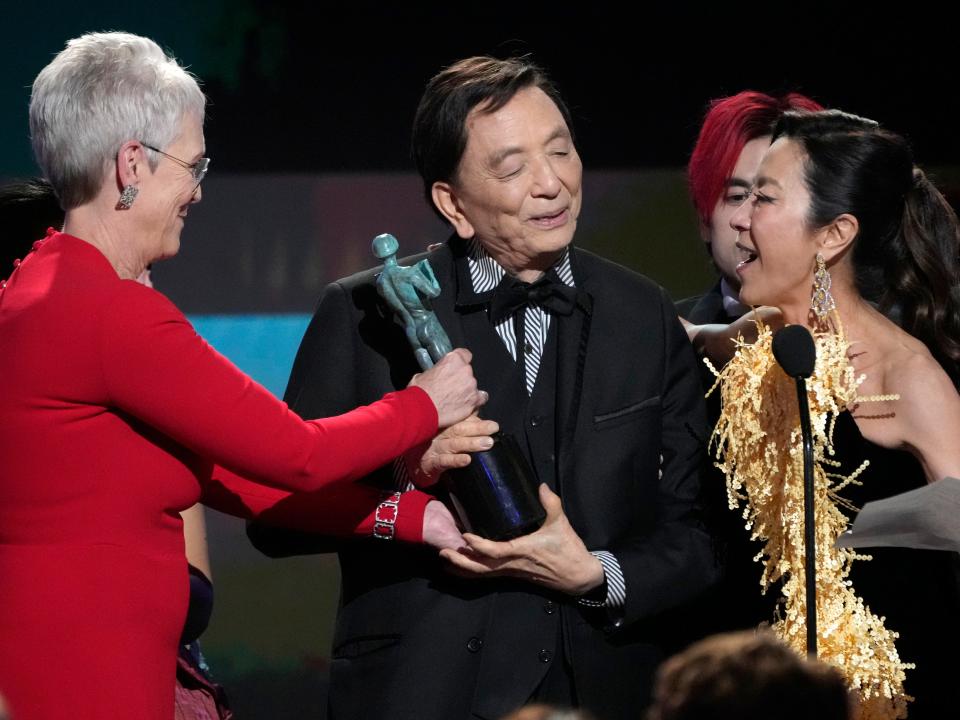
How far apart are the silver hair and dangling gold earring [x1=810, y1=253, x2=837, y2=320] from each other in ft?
3.92

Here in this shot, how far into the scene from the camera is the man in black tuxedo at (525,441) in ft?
7.45

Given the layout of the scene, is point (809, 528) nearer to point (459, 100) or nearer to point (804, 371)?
point (804, 371)

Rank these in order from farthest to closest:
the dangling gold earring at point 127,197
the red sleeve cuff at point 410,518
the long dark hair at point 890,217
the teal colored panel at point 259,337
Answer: the teal colored panel at point 259,337 → the long dark hair at point 890,217 → the red sleeve cuff at point 410,518 → the dangling gold earring at point 127,197

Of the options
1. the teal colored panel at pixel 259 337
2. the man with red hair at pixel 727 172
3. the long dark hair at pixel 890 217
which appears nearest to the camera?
the long dark hair at pixel 890 217

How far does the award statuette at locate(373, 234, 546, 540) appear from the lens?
2160 mm

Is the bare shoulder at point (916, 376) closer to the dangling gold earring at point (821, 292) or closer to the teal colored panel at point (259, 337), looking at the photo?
the dangling gold earring at point (821, 292)

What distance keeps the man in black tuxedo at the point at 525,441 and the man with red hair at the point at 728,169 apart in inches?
31.7

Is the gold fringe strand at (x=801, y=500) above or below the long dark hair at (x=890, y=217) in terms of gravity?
below

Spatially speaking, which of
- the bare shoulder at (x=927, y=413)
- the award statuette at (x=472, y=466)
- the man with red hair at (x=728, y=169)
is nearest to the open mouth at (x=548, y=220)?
the award statuette at (x=472, y=466)

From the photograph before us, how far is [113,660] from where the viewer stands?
186 cm

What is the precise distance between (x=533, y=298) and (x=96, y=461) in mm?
845

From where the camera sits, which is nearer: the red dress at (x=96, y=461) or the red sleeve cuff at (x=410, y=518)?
the red dress at (x=96, y=461)

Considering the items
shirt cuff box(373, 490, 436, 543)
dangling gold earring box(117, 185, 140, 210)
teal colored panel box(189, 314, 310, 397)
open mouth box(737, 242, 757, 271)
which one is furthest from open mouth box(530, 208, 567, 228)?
teal colored panel box(189, 314, 310, 397)

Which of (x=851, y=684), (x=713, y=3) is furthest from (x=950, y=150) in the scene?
(x=851, y=684)
